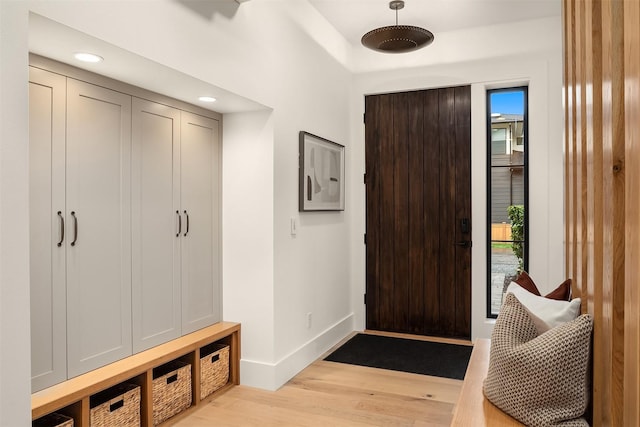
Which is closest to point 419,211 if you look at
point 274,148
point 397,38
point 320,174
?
point 320,174

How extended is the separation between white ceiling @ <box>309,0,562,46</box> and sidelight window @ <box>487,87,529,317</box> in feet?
2.14

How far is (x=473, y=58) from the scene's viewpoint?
4219 millimetres

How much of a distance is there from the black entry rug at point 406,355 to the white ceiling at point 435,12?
2846mm

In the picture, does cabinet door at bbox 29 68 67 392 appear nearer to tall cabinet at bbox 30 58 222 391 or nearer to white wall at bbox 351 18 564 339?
tall cabinet at bbox 30 58 222 391

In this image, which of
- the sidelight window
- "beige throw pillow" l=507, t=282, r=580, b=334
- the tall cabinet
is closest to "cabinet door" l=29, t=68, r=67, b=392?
the tall cabinet

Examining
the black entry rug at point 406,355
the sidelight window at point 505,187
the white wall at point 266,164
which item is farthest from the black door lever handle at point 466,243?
the white wall at point 266,164

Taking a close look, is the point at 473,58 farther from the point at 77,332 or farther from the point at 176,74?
the point at 77,332

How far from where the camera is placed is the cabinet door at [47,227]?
2041 mm

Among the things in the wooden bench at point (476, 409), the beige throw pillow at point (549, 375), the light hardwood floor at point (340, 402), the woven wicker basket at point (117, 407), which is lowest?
the light hardwood floor at point (340, 402)

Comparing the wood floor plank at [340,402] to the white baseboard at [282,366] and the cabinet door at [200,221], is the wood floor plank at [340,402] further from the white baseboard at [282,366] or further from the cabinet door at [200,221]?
the cabinet door at [200,221]

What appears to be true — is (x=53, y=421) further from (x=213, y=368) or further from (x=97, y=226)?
(x=213, y=368)

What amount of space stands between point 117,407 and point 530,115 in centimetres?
383

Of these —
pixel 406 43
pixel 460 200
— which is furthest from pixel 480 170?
pixel 406 43

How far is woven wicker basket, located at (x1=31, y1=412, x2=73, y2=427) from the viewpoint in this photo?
204 centimetres
